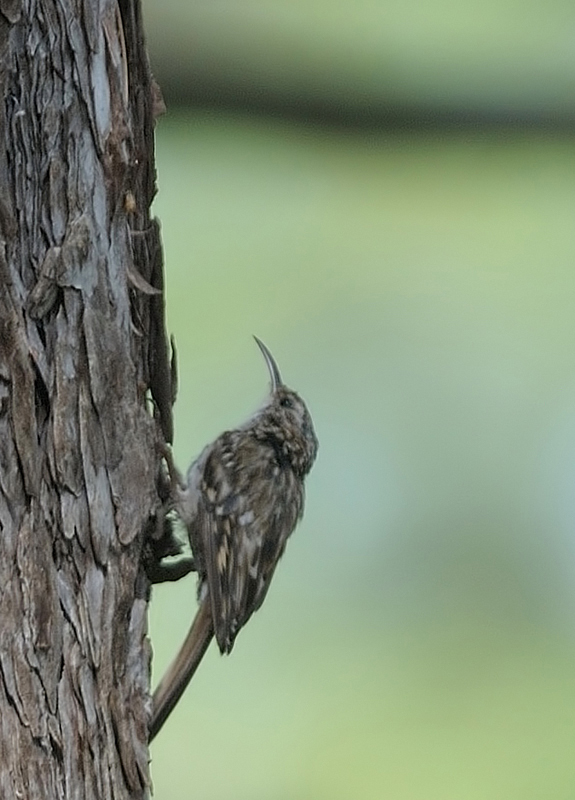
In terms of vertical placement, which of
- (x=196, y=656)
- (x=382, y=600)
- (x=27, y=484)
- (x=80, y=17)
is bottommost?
(x=382, y=600)

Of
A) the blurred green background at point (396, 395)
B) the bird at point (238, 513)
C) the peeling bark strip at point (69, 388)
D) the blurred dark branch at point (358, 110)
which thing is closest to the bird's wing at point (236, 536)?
the bird at point (238, 513)

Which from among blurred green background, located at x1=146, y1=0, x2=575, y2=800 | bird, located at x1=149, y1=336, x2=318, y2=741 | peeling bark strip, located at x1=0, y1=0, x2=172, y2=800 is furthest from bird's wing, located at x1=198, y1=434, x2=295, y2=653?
blurred green background, located at x1=146, y1=0, x2=575, y2=800

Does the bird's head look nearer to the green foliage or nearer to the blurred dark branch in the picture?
the green foliage

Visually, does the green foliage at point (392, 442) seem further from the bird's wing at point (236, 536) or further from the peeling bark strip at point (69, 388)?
the peeling bark strip at point (69, 388)

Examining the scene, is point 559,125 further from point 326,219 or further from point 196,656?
point 196,656

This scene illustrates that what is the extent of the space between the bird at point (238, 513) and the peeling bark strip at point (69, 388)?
0.38 feet

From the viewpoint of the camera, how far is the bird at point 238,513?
42.4 inches

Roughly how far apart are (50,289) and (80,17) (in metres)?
0.28

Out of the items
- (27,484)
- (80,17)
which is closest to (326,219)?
(80,17)

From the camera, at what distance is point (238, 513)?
3.84ft

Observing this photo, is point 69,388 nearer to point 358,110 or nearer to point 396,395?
point 396,395

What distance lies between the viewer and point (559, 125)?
62.8 inches

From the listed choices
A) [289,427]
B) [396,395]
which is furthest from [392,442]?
[289,427]

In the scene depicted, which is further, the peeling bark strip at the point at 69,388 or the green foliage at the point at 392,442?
the green foliage at the point at 392,442
